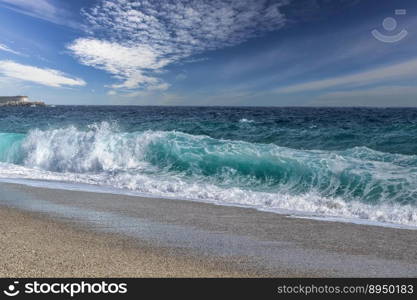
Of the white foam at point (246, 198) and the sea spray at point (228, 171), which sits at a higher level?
the sea spray at point (228, 171)

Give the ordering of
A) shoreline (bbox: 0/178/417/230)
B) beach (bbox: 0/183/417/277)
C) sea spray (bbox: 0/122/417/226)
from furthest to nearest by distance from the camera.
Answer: sea spray (bbox: 0/122/417/226)
shoreline (bbox: 0/178/417/230)
beach (bbox: 0/183/417/277)

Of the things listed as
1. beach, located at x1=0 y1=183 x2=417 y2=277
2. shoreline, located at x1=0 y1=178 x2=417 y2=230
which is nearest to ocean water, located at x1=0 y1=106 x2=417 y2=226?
shoreline, located at x1=0 y1=178 x2=417 y2=230

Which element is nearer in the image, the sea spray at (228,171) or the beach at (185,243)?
the beach at (185,243)

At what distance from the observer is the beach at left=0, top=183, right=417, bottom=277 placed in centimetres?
341

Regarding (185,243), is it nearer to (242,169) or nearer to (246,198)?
(246,198)

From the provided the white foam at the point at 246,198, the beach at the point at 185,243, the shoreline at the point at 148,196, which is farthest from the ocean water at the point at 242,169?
the beach at the point at 185,243

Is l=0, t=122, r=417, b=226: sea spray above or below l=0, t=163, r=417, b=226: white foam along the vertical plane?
above

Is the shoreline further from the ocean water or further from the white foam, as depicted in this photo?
the ocean water

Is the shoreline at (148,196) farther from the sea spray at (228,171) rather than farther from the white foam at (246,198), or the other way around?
the sea spray at (228,171)

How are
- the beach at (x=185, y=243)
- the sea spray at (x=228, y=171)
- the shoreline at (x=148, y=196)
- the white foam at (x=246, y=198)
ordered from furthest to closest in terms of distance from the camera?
the sea spray at (x=228, y=171), the white foam at (x=246, y=198), the shoreline at (x=148, y=196), the beach at (x=185, y=243)

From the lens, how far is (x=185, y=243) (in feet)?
14.3

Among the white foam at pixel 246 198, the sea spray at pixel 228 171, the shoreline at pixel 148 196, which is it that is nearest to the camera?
the shoreline at pixel 148 196

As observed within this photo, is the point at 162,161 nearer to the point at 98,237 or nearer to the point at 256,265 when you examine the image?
the point at 98,237

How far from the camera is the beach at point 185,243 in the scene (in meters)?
3.41
